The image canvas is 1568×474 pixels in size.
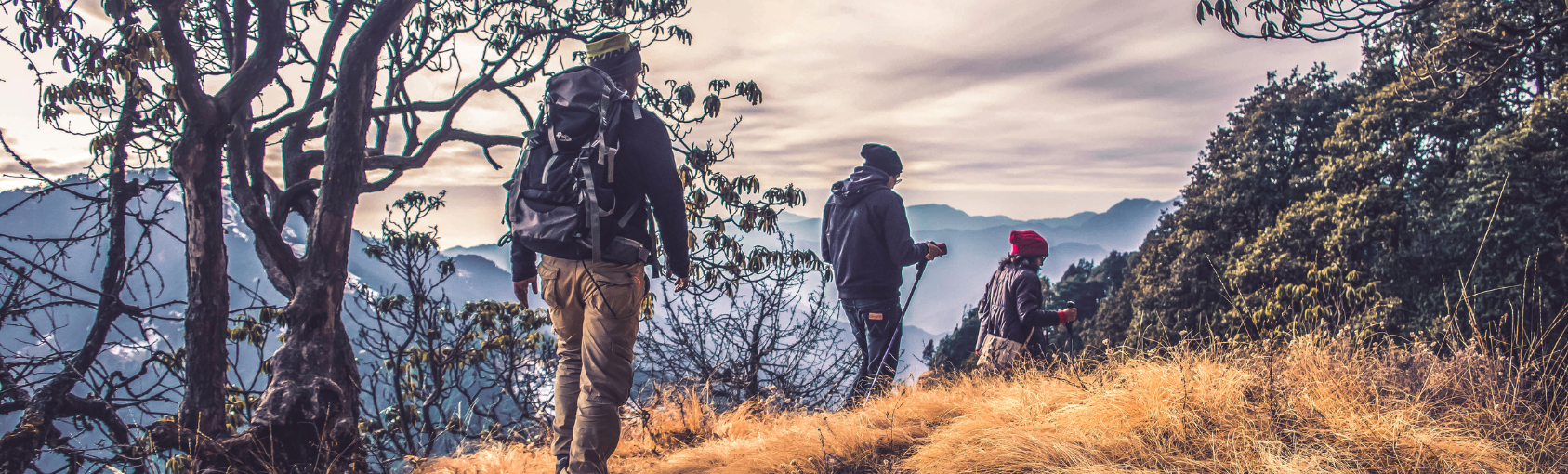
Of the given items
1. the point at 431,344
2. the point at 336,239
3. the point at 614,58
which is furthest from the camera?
the point at 431,344

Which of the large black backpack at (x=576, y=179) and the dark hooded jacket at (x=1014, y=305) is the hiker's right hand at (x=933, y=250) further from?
the large black backpack at (x=576, y=179)

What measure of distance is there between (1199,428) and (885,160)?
2.35 meters

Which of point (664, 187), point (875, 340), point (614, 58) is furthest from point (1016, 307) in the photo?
point (614, 58)

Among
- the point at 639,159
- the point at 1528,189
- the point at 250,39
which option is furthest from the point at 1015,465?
the point at 1528,189

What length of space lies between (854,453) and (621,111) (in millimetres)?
1819

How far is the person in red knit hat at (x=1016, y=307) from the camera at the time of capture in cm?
481

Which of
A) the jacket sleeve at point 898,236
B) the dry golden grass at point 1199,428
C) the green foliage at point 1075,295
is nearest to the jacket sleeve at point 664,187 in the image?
the dry golden grass at point 1199,428

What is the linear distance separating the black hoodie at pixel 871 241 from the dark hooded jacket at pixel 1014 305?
103cm

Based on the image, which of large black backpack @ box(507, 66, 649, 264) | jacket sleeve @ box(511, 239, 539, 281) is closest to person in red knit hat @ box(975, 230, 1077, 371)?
large black backpack @ box(507, 66, 649, 264)

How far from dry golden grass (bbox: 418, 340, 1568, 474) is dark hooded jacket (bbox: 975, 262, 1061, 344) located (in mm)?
737

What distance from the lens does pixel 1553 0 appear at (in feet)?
37.1

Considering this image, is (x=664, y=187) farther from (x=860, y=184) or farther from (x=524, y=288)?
(x=860, y=184)

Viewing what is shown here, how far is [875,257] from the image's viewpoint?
4.30 metres

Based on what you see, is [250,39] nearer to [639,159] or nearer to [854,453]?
[639,159]
